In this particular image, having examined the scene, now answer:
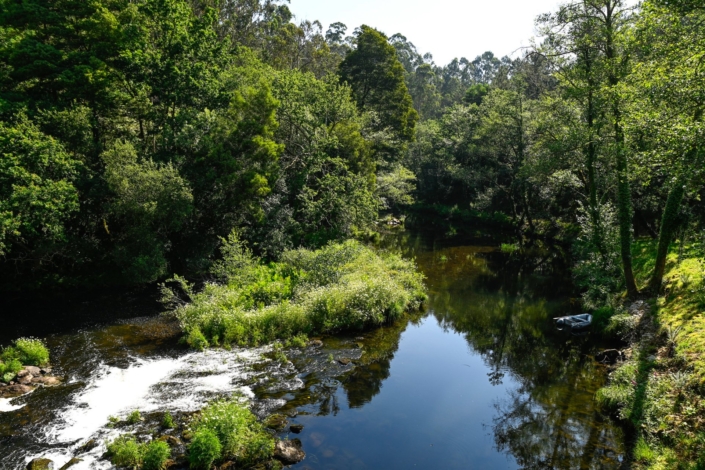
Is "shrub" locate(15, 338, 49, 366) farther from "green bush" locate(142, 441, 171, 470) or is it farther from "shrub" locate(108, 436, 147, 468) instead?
"green bush" locate(142, 441, 171, 470)

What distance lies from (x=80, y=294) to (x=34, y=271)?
3.46 m

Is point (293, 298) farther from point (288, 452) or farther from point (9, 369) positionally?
point (9, 369)

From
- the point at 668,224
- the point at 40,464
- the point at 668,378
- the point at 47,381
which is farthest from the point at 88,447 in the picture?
the point at 668,224

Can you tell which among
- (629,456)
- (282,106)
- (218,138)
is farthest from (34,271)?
(629,456)

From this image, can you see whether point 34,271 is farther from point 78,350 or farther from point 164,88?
point 164,88

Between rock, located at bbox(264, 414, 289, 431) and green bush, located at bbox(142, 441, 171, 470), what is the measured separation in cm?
294

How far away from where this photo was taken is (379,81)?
51625 millimetres

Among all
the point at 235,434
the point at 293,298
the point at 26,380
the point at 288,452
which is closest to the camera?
the point at 235,434

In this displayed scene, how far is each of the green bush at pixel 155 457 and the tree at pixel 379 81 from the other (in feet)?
142

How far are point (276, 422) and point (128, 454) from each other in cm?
403

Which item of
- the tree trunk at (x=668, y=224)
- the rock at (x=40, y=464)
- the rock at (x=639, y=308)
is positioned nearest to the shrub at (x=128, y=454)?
the rock at (x=40, y=464)

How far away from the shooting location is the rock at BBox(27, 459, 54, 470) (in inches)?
421

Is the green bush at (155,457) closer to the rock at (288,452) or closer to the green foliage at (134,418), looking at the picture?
the green foliage at (134,418)

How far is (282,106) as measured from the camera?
3266 cm
